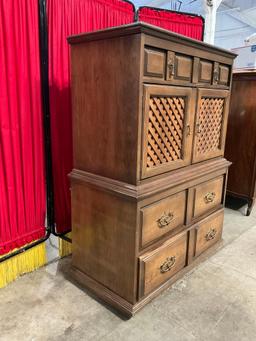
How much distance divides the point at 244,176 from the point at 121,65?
2066mm

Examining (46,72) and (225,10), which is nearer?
(46,72)

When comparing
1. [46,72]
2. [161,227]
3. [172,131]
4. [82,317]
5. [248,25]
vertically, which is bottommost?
[82,317]

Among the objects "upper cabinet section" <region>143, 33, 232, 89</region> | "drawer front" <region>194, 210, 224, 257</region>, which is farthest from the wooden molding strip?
"upper cabinet section" <region>143, 33, 232, 89</region>

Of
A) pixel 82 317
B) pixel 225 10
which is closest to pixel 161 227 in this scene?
pixel 82 317

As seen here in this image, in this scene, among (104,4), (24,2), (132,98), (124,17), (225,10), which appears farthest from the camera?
(225,10)

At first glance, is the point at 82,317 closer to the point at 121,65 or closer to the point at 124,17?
the point at 121,65

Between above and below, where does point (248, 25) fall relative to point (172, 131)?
above

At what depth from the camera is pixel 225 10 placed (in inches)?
244

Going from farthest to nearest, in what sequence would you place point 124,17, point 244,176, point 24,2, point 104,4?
1. point 244,176
2. point 124,17
3. point 104,4
4. point 24,2

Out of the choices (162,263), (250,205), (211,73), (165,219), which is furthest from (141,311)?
(250,205)

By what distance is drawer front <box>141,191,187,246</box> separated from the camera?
5.02 ft

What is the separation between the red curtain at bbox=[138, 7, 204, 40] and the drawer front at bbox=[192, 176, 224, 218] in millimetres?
1493

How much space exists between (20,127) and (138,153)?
0.74m

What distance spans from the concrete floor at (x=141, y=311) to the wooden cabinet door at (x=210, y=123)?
0.85 m
